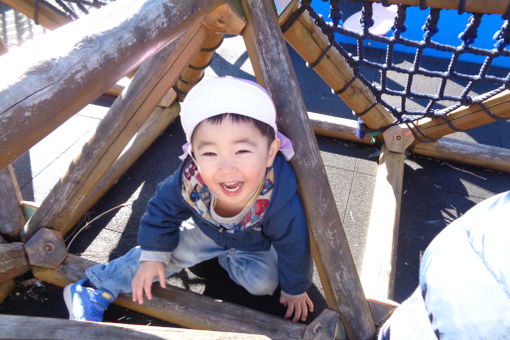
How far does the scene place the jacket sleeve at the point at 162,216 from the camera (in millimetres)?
1431

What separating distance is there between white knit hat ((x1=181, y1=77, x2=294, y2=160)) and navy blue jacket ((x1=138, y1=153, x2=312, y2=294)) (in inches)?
6.5

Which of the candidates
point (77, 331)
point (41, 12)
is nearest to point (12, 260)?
point (77, 331)

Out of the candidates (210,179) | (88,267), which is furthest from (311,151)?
(88,267)

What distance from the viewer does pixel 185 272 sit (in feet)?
6.19

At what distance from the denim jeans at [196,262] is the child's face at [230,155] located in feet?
1.40

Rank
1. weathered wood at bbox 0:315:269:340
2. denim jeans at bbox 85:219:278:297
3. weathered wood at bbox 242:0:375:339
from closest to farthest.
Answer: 1. weathered wood at bbox 0:315:269:340
2. weathered wood at bbox 242:0:375:339
3. denim jeans at bbox 85:219:278:297

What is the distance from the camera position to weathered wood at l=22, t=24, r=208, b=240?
4.97ft

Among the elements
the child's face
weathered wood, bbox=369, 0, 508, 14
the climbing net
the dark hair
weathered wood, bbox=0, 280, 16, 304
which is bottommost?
weathered wood, bbox=0, 280, 16, 304

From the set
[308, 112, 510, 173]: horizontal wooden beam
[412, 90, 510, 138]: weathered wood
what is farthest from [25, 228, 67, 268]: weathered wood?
[412, 90, 510, 138]: weathered wood

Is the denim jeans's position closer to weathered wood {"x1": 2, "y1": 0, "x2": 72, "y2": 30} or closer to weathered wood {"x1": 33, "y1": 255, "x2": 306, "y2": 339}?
weathered wood {"x1": 33, "y1": 255, "x2": 306, "y2": 339}

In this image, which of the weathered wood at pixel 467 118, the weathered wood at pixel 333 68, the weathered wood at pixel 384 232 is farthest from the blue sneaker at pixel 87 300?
the weathered wood at pixel 467 118

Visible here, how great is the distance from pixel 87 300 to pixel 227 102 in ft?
3.15

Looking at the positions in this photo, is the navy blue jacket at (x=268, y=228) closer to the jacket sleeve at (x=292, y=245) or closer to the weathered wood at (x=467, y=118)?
the jacket sleeve at (x=292, y=245)

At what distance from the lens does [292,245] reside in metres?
1.39
